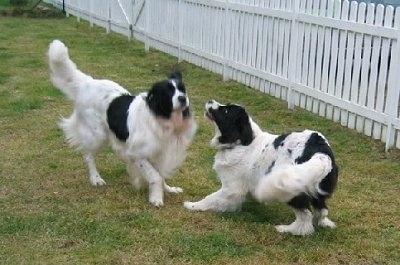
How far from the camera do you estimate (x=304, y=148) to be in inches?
170

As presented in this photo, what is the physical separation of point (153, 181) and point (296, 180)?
1.60 m

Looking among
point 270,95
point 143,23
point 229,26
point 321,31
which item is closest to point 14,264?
point 321,31

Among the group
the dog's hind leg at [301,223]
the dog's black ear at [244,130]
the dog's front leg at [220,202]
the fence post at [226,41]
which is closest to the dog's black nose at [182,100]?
→ the dog's black ear at [244,130]

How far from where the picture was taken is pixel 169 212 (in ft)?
16.3

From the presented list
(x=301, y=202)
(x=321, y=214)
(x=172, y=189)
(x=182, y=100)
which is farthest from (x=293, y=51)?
(x=301, y=202)

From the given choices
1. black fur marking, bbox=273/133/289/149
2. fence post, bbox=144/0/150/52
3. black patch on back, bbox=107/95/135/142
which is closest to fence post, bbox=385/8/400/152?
black fur marking, bbox=273/133/289/149

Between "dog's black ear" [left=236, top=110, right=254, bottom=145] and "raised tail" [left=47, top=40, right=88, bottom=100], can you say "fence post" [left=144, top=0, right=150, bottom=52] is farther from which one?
"dog's black ear" [left=236, top=110, right=254, bottom=145]

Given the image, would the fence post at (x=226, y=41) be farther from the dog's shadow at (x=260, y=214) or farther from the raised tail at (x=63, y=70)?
the dog's shadow at (x=260, y=214)

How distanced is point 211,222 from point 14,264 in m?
1.49

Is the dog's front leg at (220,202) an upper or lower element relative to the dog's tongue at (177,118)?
lower

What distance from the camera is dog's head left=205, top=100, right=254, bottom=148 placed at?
4.73 meters

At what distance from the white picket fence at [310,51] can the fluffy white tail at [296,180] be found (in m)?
2.79

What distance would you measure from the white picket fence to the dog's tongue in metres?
2.66

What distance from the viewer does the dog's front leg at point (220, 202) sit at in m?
4.82
